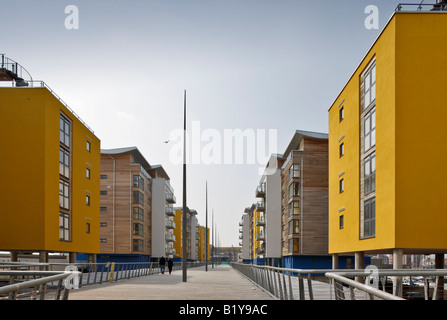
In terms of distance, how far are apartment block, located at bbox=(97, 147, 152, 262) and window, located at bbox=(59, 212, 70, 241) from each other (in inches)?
1016

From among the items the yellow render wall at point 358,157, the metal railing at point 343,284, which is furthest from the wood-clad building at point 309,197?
the metal railing at point 343,284

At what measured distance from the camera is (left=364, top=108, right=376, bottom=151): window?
24.0 m

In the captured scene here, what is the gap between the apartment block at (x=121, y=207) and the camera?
186 ft

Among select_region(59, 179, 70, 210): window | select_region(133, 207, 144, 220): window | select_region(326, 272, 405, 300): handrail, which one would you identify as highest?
select_region(59, 179, 70, 210): window

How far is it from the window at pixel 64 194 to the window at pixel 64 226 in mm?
550

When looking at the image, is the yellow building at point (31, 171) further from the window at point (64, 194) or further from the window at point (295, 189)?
the window at point (295, 189)

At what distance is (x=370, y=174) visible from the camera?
24.3 metres

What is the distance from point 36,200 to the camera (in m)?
26.4

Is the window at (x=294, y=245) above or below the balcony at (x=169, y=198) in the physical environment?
below

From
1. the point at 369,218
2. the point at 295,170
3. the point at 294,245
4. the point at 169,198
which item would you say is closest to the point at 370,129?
the point at 369,218

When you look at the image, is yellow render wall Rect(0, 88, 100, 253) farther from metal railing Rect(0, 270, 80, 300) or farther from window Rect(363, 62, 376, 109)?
metal railing Rect(0, 270, 80, 300)

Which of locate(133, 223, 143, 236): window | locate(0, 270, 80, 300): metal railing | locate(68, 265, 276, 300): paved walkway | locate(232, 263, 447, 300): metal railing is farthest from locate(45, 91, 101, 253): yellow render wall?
locate(133, 223, 143, 236): window
